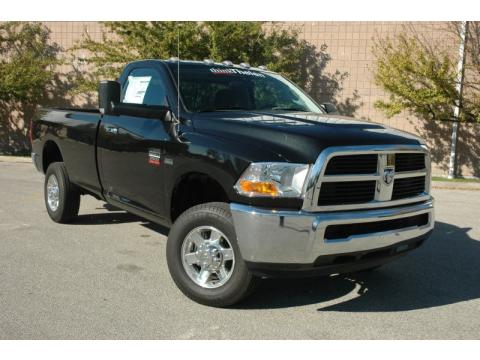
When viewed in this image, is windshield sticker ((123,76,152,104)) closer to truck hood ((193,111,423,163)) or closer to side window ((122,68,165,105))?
side window ((122,68,165,105))

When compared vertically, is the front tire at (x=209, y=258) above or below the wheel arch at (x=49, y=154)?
below

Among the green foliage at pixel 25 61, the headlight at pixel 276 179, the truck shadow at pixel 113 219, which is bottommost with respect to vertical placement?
the truck shadow at pixel 113 219

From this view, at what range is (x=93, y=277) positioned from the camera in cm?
457

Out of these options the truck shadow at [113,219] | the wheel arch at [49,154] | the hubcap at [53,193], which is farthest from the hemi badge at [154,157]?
the wheel arch at [49,154]

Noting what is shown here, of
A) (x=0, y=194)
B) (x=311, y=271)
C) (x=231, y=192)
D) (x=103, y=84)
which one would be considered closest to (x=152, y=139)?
(x=103, y=84)

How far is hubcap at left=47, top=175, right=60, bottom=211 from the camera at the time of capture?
6594 mm

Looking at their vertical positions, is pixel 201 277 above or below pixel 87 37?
below

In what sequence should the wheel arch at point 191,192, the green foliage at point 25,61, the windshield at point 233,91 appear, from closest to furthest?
1. the wheel arch at point 191,192
2. the windshield at point 233,91
3. the green foliage at point 25,61

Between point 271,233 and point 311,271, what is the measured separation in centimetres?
43

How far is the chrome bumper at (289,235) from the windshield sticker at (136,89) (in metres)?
2.06

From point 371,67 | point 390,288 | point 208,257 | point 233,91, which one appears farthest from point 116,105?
point 371,67

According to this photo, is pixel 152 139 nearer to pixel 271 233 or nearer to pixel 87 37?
pixel 271 233

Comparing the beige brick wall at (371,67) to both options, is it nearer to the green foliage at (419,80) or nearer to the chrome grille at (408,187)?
the green foliage at (419,80)

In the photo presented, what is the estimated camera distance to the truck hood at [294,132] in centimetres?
351
